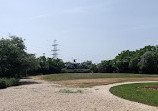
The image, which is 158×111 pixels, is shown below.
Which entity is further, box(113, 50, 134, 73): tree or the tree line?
box(113, 50, 134, 73): tree

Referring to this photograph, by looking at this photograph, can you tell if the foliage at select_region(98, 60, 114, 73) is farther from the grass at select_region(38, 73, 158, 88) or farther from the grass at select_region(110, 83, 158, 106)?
the grass at select_region(110, 83, 158, 106)

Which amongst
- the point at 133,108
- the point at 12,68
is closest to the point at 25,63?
the point at 12,68

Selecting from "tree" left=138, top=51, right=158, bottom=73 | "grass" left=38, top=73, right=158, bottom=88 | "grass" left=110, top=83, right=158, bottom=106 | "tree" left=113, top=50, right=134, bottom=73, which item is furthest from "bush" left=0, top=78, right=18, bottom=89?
"tree" left=113, top=50, right=134, bottom=73

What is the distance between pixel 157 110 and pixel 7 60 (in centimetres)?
2323

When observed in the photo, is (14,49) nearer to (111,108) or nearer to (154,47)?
(111,108)

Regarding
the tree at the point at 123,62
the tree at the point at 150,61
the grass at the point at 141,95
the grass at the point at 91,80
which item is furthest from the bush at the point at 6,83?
the tree at the point at 123,62

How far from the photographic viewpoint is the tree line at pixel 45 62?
92.0ft

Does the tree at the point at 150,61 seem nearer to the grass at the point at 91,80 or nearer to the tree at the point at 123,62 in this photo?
the tree at the point at 123,62

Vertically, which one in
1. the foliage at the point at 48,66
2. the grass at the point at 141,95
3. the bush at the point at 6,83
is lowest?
the grass at the point at 141,95

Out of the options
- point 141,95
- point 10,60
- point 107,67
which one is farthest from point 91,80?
point 107,67

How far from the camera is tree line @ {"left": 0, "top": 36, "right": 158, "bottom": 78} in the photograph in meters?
28.0

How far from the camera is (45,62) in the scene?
7119cm

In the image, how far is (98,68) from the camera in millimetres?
78375

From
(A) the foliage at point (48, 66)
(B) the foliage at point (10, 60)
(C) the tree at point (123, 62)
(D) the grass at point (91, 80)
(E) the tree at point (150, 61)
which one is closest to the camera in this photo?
(D) the grass at point (91, 80)
